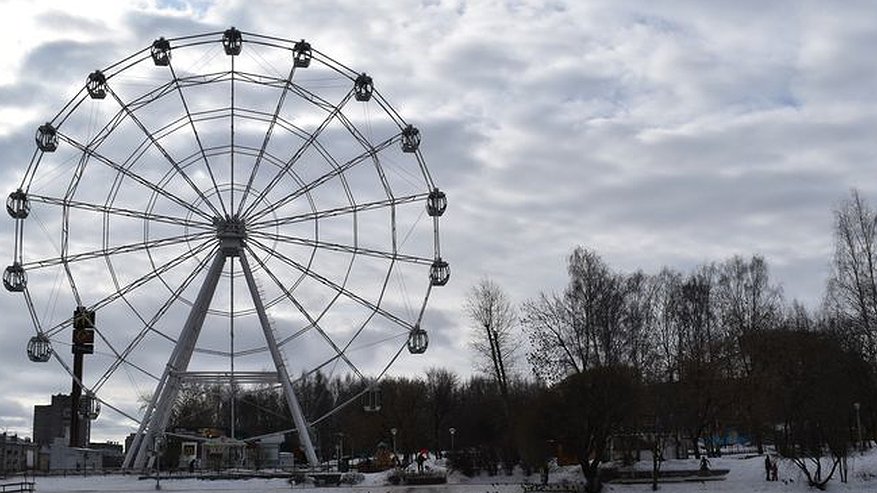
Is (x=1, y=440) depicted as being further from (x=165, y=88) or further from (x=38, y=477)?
(x=165, y=88)

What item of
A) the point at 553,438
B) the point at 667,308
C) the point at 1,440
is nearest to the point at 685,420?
the point at 553,438

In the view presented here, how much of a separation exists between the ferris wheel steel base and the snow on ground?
2.59m

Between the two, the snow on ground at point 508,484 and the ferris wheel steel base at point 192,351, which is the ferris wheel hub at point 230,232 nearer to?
the ferris wheel steel base at point 192,351

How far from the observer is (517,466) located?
73.3 metres

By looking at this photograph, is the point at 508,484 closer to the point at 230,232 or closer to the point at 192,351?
the point at 192,351

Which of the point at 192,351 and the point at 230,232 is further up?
A: the point at 230,232

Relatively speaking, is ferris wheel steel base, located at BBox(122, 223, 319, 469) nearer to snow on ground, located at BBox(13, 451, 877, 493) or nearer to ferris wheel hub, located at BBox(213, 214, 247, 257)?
ferris wheel hub, located at BBox(213, 214, 247, 257)

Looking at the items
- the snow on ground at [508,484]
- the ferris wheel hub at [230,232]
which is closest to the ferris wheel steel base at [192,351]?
the ferris wheel hub at [230,232]

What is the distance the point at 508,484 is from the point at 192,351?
2006 centimetres

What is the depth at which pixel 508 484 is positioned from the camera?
64.3m

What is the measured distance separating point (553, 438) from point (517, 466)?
11.8 meters

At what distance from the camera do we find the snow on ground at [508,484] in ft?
180

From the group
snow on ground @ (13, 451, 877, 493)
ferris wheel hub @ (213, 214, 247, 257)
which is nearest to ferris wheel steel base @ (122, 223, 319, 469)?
ferris wheel hub @ (213, 214, 247, 257)

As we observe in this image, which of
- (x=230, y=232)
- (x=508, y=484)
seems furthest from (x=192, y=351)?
(x=508, y=484)
